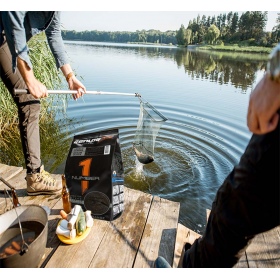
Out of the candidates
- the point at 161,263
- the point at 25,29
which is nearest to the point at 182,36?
the point at 25,29

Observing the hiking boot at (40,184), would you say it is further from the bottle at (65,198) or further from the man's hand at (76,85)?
the man's hand at (76,85)

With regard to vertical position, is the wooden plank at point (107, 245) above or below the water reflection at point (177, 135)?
above

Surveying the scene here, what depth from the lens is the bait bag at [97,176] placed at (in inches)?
76.6

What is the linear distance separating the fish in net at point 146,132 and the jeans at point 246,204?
7.20 ft

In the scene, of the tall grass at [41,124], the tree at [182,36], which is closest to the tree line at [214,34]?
the tree at [182,36]

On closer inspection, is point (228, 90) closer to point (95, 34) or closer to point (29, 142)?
point (29, 142)

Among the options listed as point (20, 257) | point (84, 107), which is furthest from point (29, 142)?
point (84, 107)

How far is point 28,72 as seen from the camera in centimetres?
189

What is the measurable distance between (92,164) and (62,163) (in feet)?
7.96

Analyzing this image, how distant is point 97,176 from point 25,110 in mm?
950

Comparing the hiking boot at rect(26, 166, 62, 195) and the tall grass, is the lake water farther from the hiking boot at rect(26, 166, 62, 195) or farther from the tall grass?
the hiking boot at rect(26, 166, 62, 195)

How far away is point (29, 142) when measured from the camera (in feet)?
7.37

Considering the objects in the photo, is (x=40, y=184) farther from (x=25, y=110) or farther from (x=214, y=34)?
(x=214, y=34)

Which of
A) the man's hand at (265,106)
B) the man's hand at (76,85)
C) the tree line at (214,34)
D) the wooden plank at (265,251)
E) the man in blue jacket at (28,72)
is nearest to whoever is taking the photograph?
the man's hand at (265,106)
